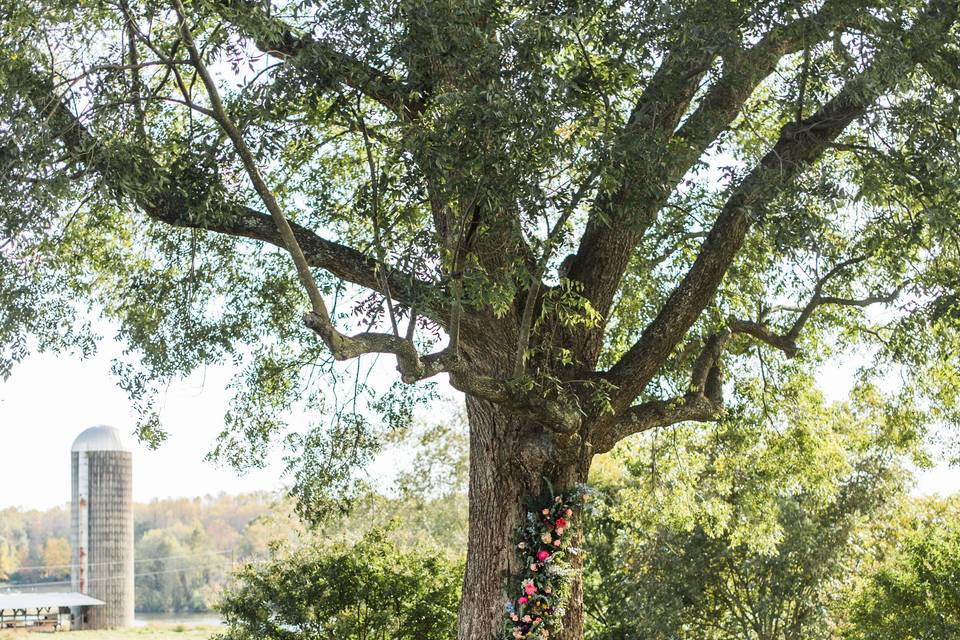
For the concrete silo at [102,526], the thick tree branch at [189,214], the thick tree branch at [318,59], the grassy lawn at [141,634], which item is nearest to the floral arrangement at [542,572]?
the thick tree branch at [189,214]

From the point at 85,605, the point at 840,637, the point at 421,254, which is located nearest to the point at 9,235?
the point at 421,254

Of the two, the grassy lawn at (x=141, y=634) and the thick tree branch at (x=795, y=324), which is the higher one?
the thick tree branch at (x=795, y=324)

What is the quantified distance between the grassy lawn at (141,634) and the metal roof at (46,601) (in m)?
0.62

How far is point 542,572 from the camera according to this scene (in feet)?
21.9

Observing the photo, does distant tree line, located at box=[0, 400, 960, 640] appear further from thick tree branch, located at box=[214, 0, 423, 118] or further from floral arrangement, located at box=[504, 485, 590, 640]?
thick tree branch, located at box=[214, 0, 423, 118]

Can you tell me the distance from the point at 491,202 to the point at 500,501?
2.57 m

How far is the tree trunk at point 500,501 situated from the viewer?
6766 millimetres

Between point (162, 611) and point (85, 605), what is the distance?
2149cm

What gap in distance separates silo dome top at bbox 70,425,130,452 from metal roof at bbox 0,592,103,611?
9.73ft

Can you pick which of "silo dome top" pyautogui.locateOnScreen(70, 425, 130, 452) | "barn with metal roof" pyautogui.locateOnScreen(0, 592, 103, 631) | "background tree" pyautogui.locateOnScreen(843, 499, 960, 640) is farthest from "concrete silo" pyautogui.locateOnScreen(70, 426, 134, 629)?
"background tree" pyautogui.locateOnScreen(843, 499, 960, 640)

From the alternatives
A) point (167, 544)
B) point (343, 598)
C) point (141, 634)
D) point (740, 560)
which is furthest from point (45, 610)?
point (167, 544)

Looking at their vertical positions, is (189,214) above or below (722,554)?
above

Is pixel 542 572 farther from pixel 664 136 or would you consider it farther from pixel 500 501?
pixel 664 136

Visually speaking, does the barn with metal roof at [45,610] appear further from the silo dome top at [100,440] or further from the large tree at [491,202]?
the large tree at [491,202]
